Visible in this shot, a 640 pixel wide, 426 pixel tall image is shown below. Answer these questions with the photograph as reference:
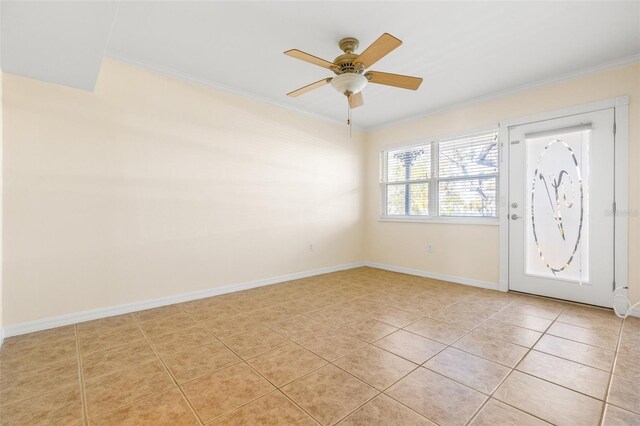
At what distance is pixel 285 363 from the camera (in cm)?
200

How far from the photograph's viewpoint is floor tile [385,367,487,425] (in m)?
1.49

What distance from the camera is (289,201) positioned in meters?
4.33

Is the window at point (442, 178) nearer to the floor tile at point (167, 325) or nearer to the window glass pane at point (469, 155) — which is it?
the window glass pane at point (469, 155)

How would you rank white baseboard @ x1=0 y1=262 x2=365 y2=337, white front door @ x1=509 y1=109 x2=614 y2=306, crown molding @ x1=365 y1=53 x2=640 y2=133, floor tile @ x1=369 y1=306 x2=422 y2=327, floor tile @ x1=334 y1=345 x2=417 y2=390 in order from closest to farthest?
floor tile @ x1=334 y1=345 x2=417 y2=390 → white baseboard @ x1=0 y1=262 x2=365 y2=337 → floor tile @ x1=369 y1=306 x2=422 y2=327 → crown molding @ x1=365 y1=53 x2=640 y2=133 → white front door @ x1=509 y1=109 x2=614 y2=306

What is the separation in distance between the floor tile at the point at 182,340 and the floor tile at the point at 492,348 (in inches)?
79.1

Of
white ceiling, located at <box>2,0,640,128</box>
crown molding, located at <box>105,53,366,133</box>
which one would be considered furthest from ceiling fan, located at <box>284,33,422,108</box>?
crown molding, located at <box>105,53,366,133</box>

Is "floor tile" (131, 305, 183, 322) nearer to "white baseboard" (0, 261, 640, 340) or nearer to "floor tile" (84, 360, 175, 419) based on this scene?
"white baseboard" (0, 261, 640, 340)

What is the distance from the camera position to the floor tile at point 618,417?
4.69 ft

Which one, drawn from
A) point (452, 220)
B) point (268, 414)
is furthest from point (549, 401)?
point (452, 220)

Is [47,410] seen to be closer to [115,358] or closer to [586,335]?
[115,358]

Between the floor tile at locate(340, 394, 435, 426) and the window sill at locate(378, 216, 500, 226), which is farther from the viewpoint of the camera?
the window sill at locate(378, 216, 500, 226)

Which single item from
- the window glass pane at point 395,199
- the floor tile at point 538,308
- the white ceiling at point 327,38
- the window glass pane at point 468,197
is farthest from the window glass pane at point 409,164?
the floor tile at point 538,308

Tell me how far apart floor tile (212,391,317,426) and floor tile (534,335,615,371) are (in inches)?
74.4

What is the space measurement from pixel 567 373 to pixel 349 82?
2.60 metres
